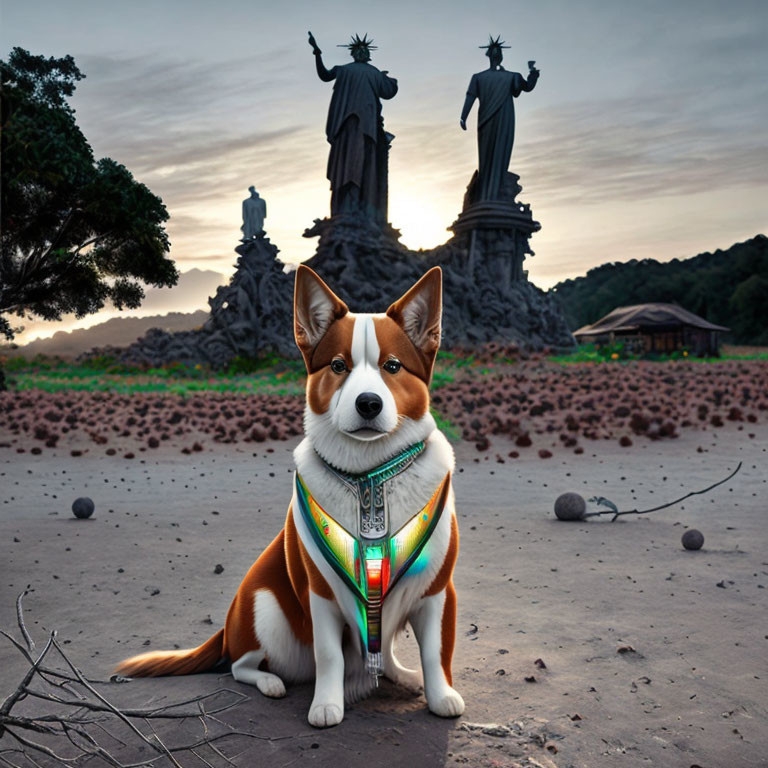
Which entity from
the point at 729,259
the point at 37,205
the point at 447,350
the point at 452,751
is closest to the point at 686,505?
the point at 452,751

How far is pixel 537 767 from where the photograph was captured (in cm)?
317

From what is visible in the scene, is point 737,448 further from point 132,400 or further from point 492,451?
point 132,400

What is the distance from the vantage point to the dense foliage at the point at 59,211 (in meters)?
7.82

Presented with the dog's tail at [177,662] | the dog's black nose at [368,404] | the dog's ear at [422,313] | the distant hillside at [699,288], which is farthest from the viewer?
the distant hillside at [699,288]

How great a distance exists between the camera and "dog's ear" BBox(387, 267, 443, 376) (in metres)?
3.29

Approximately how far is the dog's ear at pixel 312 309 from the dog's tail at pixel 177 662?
1.74m

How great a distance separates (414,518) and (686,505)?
6.89 meters

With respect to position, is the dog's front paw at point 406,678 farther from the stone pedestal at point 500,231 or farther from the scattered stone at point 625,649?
the stone pedestal at point 500,231

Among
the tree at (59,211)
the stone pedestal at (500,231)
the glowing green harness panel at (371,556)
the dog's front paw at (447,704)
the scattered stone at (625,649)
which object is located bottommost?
the scattered stone at (625,649)

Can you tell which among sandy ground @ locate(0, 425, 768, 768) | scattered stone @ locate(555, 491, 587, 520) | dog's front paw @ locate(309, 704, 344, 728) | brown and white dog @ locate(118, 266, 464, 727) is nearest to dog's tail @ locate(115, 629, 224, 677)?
sandy ground @ locate(0, 425, 768, 768)

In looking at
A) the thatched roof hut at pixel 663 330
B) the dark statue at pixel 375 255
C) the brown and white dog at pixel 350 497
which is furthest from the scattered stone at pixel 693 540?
the thatched roof hut at pixel 663 330

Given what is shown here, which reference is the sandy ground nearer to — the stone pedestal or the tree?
the tree

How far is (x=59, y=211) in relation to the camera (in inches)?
347

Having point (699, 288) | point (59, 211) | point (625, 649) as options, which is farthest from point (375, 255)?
point (699, 288)
